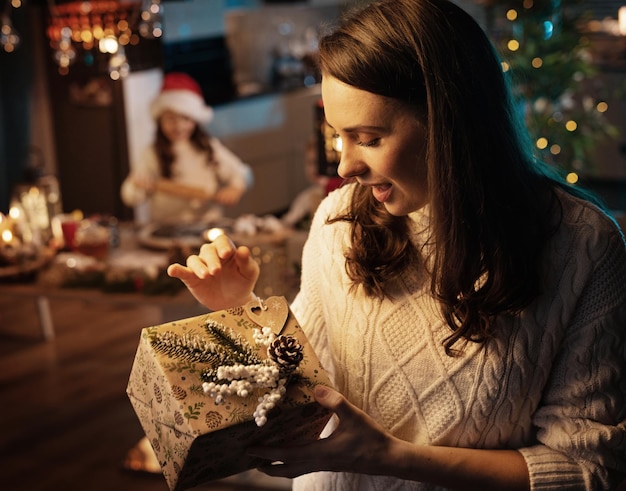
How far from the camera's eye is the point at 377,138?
3.76 feet

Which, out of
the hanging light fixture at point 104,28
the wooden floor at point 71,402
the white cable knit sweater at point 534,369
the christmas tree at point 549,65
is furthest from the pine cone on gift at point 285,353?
the christmas tree at point 549,65

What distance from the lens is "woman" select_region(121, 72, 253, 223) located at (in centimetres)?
436

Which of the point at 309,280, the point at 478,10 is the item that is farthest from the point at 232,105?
the point at 309,280

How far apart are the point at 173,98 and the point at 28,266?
4.92 ft

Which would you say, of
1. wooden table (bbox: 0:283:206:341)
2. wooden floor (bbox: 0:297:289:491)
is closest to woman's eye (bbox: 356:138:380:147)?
wooden table (bbox: 0:283:206:341)

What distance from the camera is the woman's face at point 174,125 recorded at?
4.44m

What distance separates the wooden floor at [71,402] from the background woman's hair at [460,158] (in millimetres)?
2030

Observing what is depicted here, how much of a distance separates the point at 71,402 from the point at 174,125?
1448mm

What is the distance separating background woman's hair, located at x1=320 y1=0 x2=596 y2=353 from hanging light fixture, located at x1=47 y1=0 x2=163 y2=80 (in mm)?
2112

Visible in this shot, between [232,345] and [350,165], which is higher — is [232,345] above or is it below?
below

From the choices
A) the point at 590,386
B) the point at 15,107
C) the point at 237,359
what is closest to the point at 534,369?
the point at 590,386

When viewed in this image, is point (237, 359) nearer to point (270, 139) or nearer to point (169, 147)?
point (169, 147)

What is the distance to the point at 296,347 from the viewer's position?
1.18m

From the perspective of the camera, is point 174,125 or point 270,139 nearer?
point 174,125
